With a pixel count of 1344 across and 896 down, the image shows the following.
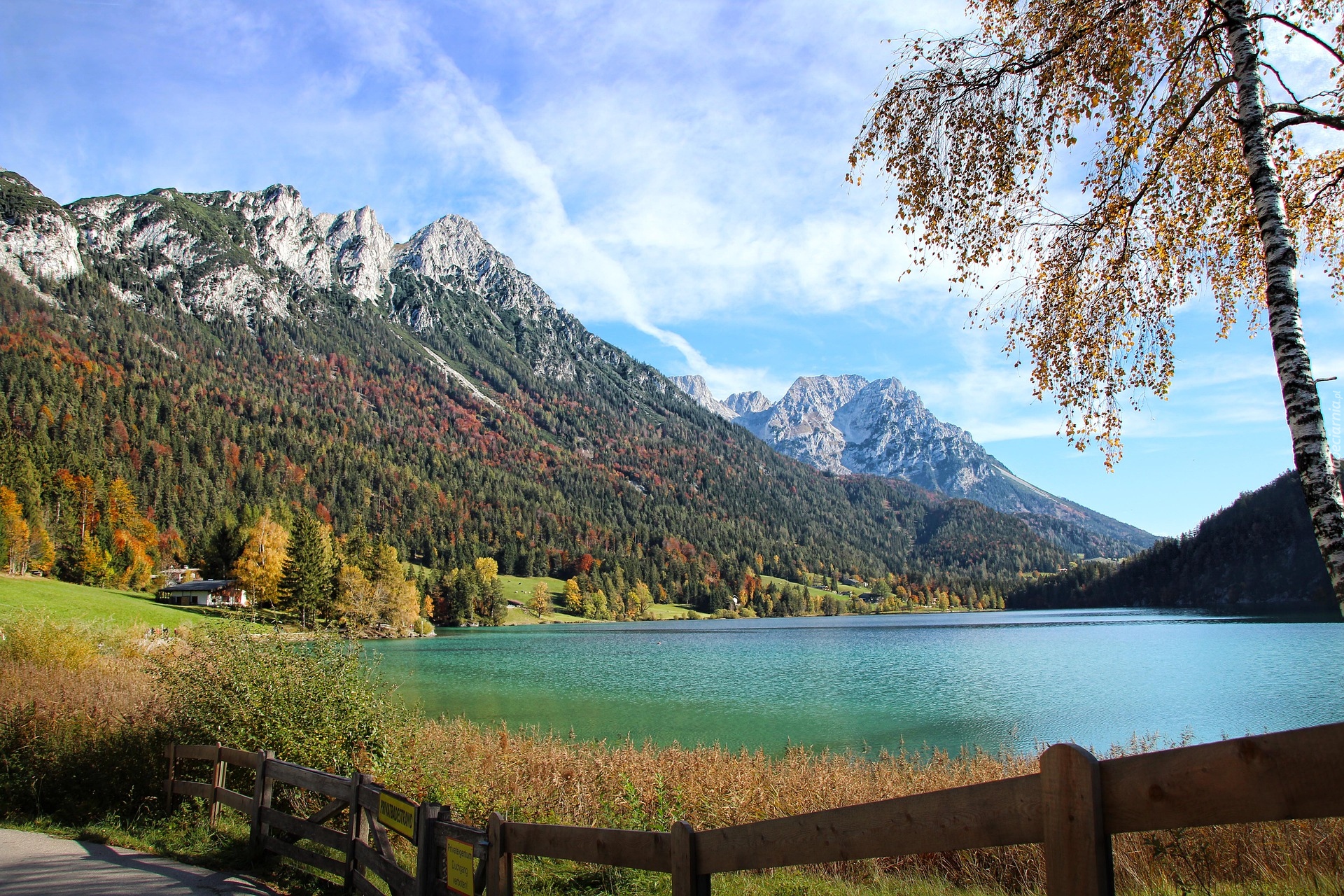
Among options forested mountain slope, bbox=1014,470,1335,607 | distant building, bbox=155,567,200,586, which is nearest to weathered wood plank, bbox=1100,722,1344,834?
distant building, bbox=155,567,200,586

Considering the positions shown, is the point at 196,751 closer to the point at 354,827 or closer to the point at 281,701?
the point at 281,701

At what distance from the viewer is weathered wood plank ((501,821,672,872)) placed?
4504 mm

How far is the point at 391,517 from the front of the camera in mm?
178625

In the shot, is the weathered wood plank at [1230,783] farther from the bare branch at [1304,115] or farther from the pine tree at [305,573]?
the pine tree at [305,573]

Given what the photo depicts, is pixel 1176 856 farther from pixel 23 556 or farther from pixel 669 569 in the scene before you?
pixel 669 569

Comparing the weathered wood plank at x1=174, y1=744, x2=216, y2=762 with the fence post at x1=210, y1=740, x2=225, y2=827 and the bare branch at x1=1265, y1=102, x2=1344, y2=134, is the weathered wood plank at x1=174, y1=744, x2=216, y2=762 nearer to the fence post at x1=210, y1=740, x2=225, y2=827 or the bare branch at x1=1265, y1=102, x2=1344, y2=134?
the fence post at x1=210, y1=740, x2=225, y2=827

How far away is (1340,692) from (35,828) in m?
43.6

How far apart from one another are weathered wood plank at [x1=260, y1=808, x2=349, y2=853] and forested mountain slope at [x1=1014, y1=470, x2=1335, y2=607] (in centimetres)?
14981

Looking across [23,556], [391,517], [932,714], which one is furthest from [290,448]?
[932,714]

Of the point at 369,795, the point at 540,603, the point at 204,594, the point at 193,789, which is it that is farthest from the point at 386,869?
the point at 540,603

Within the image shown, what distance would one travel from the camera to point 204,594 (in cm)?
8275

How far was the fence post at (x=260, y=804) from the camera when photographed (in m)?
9.01

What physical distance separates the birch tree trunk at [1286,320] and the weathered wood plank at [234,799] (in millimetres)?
11993

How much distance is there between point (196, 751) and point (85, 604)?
57.4 metres
